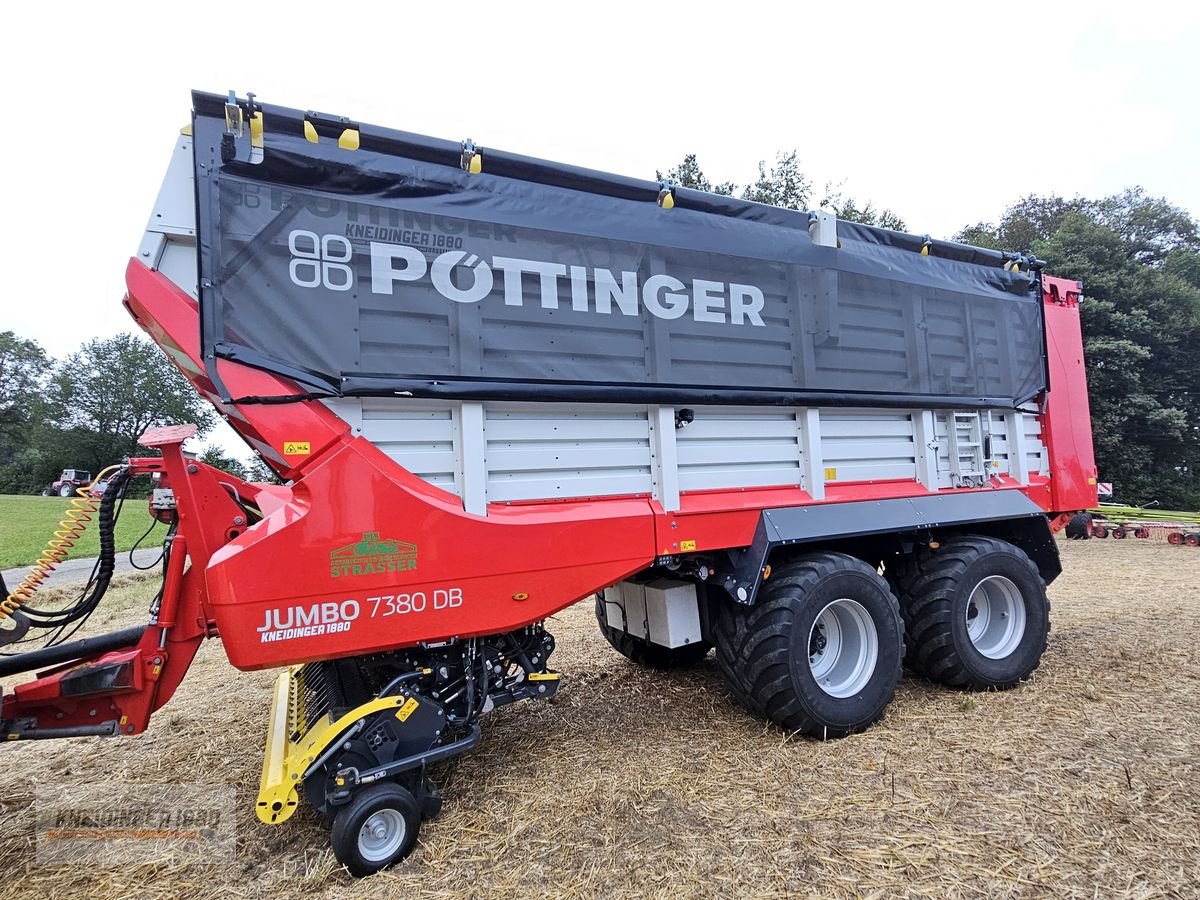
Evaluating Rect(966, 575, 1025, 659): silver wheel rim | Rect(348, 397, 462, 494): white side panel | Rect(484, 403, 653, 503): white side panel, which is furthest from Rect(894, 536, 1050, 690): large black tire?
Rect(348, 397, 462, 494): white side panel

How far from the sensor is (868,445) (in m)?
4.15

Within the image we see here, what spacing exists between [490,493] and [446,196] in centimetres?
145

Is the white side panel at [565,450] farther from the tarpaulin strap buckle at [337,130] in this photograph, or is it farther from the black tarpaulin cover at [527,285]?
the tarpaulin strap buckle at [337,130]

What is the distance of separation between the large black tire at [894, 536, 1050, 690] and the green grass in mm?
10145

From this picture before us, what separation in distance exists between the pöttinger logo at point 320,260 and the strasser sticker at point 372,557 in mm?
1138

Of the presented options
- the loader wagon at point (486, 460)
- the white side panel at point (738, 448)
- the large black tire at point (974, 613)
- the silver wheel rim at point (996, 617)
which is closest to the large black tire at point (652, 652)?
the loader wagon at point (486, 460)

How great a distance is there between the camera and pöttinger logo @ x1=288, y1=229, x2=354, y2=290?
2.79 meters

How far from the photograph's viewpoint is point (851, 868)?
7.97 ft

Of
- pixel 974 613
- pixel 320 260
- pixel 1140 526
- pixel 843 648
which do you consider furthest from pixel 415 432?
pixel 1140 526

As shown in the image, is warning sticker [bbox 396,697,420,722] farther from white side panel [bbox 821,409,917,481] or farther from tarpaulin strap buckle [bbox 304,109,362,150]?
white side panel [bbox 821,409,917,481]

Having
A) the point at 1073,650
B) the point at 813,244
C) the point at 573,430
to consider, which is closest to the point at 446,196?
the point at 573,430

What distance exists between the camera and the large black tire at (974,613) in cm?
415

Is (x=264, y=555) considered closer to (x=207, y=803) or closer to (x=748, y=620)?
(x=207, y=803)

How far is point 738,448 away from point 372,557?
2.08 metres
